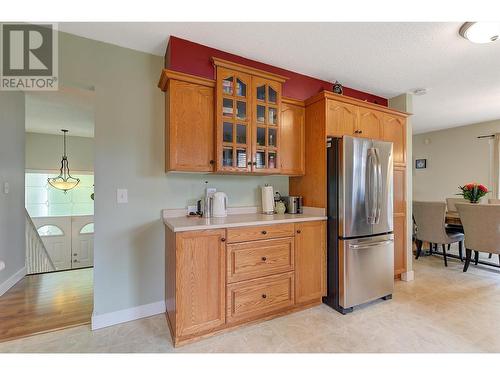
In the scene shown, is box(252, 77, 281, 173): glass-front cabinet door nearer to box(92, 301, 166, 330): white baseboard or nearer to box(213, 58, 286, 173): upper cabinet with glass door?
box(213, 58, 286, 173): upper cabinet with glass door

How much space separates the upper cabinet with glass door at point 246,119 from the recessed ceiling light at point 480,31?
1.47 metres

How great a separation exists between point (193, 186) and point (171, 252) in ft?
2.36

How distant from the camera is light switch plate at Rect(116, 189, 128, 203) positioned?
2078 millimetres

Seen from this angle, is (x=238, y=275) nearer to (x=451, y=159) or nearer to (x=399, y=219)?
(x=399, y=219)

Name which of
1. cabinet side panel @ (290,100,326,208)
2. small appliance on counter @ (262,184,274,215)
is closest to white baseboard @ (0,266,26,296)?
small appliance on counter @ (262,184,274,215)

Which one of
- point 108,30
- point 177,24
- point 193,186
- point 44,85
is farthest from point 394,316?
point 44,85

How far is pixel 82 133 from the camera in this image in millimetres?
5293

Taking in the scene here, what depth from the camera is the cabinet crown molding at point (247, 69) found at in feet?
6.85

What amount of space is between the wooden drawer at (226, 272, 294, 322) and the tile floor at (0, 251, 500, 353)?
0.13 metres

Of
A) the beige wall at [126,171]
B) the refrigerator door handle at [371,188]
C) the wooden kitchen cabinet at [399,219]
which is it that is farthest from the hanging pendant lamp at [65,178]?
the wooden kitchen cabinet at [399,219]

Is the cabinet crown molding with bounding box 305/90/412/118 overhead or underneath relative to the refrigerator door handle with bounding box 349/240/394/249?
overhead

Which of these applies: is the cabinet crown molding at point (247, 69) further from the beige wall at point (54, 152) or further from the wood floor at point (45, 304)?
the beige wall at point (54, 152)

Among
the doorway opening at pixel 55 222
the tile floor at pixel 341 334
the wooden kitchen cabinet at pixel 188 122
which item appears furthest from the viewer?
the doorway opening at pixel 55 222

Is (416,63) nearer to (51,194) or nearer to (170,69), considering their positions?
(170,69)
